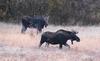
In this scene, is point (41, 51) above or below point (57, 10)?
above

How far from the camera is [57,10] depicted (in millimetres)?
33781

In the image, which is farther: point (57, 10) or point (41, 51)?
point (57, 10)

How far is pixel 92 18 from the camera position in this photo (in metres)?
34.3

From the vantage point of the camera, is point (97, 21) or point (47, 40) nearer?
point (47, 40)

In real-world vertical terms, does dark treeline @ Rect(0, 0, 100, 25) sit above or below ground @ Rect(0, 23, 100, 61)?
below

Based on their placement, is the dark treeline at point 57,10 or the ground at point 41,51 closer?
the ground at point 41,51

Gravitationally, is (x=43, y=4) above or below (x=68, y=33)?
below

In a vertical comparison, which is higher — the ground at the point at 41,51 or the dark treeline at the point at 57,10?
the ground at the point at 41,51

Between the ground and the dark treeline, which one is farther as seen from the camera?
the dark treeline

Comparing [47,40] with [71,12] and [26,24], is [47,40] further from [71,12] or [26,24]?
[71,12]

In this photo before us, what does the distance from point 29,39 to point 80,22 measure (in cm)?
1427

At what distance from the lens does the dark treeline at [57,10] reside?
33031mm

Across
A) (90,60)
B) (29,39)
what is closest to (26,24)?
A: (29,39)

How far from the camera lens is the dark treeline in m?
33.0
